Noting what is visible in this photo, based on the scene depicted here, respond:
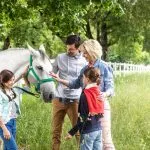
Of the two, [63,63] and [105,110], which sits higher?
[63,63]

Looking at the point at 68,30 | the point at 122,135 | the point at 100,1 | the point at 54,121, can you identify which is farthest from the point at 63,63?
the point at 68,30

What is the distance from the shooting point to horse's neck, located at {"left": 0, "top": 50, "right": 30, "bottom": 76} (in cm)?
696

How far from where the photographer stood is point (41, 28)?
30062mm

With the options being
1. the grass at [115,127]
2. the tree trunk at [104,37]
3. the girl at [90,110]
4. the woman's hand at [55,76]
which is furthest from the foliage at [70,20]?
the girl at [90,110]

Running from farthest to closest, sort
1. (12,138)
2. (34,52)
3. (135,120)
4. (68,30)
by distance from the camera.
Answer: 1. (68,30)
2. (135,120)
3. (34,52)
4. (12,138)

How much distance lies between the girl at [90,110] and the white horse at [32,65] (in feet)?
4.36

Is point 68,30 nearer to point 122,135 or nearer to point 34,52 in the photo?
point 122,135

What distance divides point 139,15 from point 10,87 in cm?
2438

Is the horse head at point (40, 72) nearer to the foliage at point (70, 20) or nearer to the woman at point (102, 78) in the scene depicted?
the woman at point (102, 78)

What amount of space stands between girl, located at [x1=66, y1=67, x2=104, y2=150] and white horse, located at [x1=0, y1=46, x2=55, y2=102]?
4.36 ft

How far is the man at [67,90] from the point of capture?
23.0ft

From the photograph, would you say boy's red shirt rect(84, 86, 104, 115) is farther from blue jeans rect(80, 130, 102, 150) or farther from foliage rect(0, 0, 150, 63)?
foliage rect(0, 0, 150, 63)

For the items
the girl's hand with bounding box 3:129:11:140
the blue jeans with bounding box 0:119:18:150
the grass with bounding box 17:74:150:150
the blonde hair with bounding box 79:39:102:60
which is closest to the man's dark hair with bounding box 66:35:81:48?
the blonde hair with bounding box 79:39:102:60

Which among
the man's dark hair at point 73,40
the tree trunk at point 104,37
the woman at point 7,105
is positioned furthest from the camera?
the tree trunk at point 104,37
